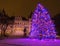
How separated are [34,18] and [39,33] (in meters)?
1.01

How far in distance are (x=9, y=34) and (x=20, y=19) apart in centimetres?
149

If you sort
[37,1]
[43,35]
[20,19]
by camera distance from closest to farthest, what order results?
[43,35] → [37,1] → [20,19]

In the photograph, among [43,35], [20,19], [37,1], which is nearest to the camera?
[43,35]

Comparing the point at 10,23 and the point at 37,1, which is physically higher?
the point at 37,1

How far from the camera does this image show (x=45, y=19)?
60.5ft

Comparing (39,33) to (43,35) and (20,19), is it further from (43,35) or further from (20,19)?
(20,19)

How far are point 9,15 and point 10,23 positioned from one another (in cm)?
93

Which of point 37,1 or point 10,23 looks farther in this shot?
point 10,23

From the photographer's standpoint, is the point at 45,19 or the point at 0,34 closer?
the point at 45,19

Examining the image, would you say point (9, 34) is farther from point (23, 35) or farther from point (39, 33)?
point (39, 33)

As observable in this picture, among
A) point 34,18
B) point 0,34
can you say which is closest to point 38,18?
point 34,18

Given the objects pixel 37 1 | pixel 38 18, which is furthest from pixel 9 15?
pixel 38 18

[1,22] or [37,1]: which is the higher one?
[37,1]

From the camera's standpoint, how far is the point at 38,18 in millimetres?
18469
